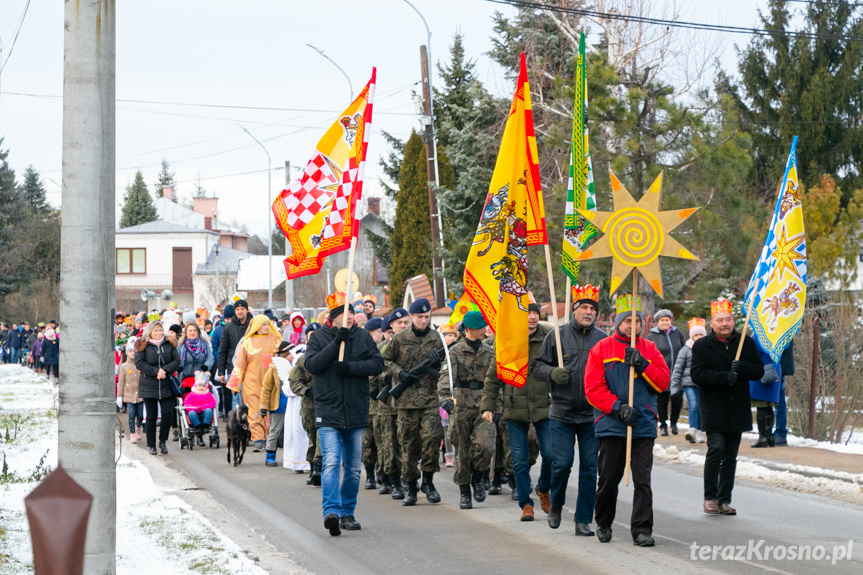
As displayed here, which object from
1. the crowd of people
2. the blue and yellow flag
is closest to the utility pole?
the crowd of people

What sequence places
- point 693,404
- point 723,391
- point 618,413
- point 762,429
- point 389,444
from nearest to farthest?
1. point 618,413
2. point 723,391
3. point 389,444
4. point 762,429
5. point 693,404

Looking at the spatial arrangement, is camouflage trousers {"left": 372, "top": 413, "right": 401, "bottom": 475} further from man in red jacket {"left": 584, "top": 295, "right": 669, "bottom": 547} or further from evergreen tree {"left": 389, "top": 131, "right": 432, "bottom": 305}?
evergreen tree {"left": 389, "top": 131, "right": 432, "bottom": 305}

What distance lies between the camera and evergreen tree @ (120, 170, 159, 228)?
347 ft

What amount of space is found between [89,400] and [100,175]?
1262 millimetres

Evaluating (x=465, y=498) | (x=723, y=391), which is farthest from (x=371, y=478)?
(x=723, y=391)

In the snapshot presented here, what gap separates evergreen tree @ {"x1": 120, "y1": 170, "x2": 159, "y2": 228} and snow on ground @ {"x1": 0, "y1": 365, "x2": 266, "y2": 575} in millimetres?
93144

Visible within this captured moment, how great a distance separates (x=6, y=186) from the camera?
7444 centimetres

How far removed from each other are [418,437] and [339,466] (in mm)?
1747

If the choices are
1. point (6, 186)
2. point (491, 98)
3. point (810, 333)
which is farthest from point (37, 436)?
point (6, 186)

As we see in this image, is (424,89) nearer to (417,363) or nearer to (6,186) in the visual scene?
(417,363)

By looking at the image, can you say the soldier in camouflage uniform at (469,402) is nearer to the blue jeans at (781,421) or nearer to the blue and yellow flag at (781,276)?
the blue and yellow flag at (781,276)

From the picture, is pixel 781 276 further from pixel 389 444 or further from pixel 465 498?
pixel 389 444

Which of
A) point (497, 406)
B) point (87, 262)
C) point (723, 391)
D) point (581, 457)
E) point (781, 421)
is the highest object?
point (87, 262)

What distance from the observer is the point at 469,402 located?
11094mm
